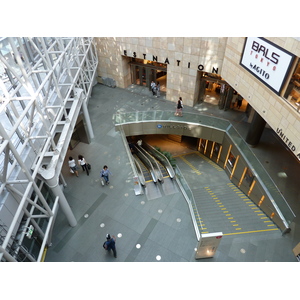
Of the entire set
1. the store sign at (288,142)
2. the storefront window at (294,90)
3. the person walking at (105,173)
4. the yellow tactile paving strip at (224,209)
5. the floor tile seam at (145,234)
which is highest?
the storefront window at (294,90)

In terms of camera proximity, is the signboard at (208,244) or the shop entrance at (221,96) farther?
the shop entrance at (221,96)

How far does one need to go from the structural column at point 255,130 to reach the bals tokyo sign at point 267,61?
3.18 metres

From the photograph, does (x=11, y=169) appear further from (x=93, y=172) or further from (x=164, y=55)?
(x=164, y=55)

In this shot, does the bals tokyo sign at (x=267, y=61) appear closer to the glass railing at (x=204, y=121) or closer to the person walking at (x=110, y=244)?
the glass railing at (x=204, y=121)

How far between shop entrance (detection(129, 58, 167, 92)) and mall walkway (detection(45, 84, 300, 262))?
28.5 feet

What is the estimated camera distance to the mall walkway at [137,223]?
9.96 meters

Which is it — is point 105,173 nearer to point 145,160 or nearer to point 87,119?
point 145,160

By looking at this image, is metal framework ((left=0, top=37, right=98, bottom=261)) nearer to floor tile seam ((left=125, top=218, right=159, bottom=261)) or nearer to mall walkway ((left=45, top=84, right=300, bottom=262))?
mall walkway ((left=45, top=84, right=300, bottom=262))

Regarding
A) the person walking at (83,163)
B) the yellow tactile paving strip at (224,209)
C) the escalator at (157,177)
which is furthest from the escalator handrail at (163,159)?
the person walking at (83,163)

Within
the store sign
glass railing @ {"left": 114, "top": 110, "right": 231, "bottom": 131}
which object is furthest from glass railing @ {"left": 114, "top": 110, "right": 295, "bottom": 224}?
the store sign

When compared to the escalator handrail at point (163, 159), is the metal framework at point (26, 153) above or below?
above

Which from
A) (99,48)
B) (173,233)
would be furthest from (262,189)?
(99,48)

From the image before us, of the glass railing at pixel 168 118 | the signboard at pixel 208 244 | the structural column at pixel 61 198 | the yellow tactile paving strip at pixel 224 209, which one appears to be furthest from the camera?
the glass railing at pixel 168 118

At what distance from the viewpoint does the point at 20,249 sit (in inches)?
292
